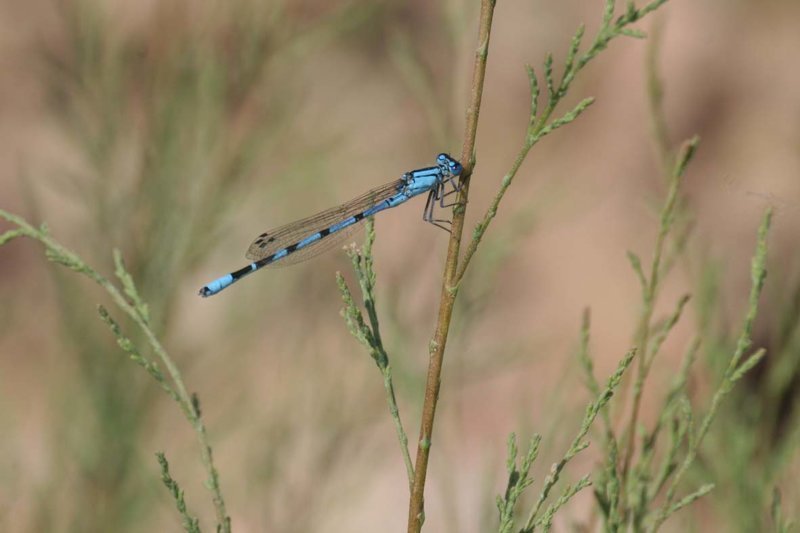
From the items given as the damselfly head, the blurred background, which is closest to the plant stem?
the damselfly head

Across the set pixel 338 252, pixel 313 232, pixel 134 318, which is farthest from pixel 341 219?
pixel 338 252

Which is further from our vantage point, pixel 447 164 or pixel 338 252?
A: pixel 338 252

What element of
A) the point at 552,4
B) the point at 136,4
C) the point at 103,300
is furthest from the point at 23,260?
the point at 552,4

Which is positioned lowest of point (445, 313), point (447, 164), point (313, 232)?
point (445, 313)

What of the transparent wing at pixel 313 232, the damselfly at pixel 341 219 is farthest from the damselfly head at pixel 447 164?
the transparent wing at pixel 313 232

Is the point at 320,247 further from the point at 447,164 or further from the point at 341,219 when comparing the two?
the point at 447,164

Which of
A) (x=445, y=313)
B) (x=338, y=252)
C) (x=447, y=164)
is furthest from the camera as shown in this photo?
(x=338, y=252)

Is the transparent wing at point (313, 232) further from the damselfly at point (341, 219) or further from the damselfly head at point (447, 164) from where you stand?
the damselfly head at point (447, 164)

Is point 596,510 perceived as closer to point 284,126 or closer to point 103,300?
point 284,126
